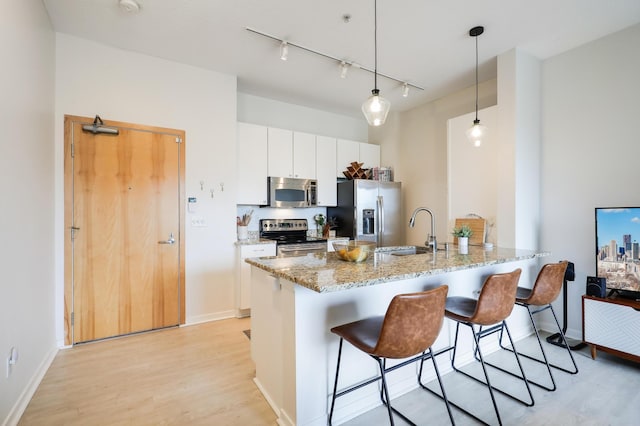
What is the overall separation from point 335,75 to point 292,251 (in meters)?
2.27

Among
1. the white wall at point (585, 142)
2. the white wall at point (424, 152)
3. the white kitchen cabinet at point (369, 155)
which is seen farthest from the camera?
the white kitchen cabinet at point (369, 155)

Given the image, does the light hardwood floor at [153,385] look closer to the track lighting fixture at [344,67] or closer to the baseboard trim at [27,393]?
the baseboard trim at [27,393]

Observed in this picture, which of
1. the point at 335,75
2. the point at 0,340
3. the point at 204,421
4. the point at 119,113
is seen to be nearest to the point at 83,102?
the point at 119,113

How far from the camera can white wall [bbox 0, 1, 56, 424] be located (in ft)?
5.77

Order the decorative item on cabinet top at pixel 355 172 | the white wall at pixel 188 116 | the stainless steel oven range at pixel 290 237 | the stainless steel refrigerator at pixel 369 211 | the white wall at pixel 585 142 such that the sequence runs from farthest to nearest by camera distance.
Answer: the decorative item on cabinet top at pixel 355 172 < the stainless steel refrigerator at pixel 369 211 < the stainless steel oven range at pixel 290 237 < the white wall at pixel 188 116 < the white wall at pixel 585 142

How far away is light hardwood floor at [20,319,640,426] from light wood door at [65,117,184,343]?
435 mm

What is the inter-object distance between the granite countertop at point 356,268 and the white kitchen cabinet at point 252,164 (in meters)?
1.90

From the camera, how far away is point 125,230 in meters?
3.14

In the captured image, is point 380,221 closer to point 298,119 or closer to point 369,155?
A: point 369,155

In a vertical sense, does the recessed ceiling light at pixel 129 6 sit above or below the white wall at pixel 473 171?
above

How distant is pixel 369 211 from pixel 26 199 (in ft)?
12.2

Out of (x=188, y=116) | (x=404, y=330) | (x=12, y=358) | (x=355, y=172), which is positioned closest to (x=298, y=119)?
(x=355, y=172)

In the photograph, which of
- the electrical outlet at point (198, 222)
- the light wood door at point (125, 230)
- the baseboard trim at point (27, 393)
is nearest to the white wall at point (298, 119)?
the light wood door at point (125, 230)

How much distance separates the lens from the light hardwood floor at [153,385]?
1.89 metres
